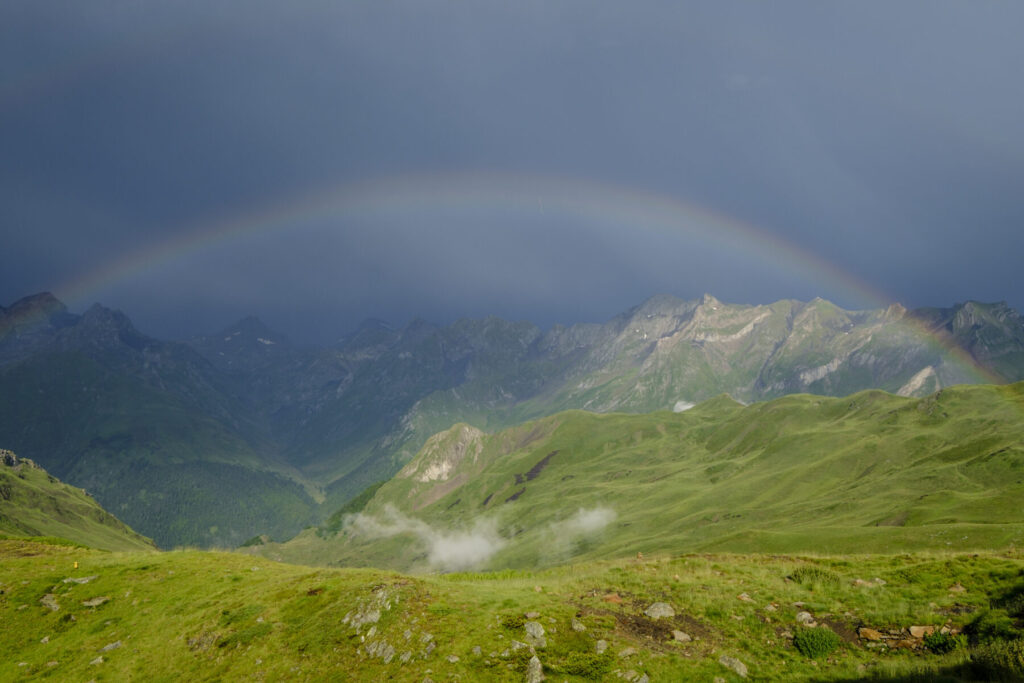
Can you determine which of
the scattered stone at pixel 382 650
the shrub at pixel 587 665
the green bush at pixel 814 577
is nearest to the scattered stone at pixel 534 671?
the shrub at pixel 587 665

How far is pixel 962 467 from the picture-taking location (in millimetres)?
178375

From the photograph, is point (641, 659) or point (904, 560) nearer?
point (641, 659)

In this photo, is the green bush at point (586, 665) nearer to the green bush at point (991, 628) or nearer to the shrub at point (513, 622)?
the shrub at point (513, 622)

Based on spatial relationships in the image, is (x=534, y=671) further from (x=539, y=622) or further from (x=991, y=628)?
(x=991, y=628)

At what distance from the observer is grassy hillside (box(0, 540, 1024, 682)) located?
62.6 ft

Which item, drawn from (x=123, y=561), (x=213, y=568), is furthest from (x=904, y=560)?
(x=123, y=561)

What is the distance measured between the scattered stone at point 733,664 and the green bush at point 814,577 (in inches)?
425

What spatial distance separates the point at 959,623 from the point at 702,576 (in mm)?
12275

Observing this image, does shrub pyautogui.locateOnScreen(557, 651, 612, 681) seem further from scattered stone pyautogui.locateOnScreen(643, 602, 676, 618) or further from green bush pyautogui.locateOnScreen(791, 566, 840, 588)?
green bush pyautogui.locateOnScreen(791, 566, 840, 588)

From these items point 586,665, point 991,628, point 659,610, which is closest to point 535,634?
point 586,665

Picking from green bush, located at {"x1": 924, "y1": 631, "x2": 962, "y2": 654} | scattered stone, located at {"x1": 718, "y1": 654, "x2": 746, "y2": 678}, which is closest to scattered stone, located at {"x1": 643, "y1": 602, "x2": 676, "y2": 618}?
scattered stone, located at {"x1": 718, "y1": 654, "x2": 746, "y2": 678}

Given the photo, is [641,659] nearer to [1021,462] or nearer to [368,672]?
[368,672]

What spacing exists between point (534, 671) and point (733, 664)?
7.58m

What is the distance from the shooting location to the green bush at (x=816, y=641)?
65.5 ft
